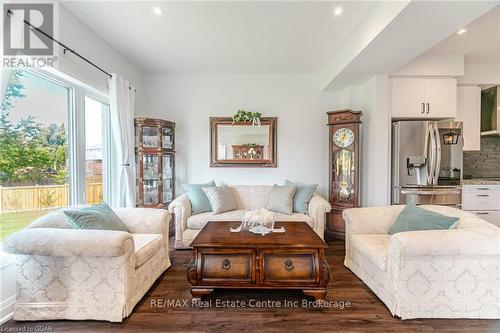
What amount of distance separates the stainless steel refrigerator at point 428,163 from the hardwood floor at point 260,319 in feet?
5.86

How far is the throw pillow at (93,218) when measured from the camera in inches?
83.9

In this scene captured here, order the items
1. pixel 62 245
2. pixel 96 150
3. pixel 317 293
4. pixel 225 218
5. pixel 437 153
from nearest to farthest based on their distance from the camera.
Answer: pixel 62 245 → pixel 317 293 → pixel 96 150 → pixel 437 153 → pixel 225 218

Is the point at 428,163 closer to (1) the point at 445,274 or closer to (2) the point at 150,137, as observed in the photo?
(1) the point at 445,274

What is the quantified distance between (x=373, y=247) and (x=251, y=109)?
2.89 meters

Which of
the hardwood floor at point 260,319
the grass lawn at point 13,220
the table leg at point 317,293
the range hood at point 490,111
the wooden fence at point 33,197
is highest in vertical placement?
the range hood at point 490,111

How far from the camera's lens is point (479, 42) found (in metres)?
3.29

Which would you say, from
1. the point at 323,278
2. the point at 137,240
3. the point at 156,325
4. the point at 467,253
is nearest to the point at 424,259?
the point at 467,253

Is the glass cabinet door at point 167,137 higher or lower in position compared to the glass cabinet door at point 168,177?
higher

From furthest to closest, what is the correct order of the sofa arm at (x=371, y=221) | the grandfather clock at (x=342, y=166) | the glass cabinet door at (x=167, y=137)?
the glass cabinet door at (x=167, y=137)
the grandfather clock at (x=342, y=166)
the sofa arm at (x=371, y=221)

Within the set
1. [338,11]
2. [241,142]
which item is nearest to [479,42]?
[338,11]

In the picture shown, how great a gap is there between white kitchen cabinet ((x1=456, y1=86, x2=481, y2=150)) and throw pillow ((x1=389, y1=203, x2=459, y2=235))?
2.22 m

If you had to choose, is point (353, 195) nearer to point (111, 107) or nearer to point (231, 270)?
point (231, 270)

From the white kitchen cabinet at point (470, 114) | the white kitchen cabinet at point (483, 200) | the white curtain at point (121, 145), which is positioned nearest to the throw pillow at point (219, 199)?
the white curtain at point (121, 145)

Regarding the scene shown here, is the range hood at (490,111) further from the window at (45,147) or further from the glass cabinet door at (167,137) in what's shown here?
the window at (45,147)
